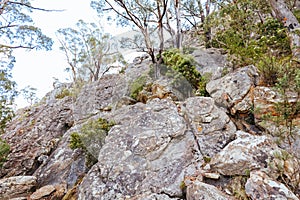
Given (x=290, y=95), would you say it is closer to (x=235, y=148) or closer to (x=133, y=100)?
(x=235, y=148)

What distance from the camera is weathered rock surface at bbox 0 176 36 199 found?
193 inches

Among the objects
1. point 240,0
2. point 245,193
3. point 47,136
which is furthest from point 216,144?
point 47,136

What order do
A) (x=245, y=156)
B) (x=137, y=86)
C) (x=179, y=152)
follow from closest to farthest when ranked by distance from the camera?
(x=245, y=156), (x=179, y=152), (x=137, y=86)

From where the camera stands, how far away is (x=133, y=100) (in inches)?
244

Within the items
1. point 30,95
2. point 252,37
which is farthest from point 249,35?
point 30,95

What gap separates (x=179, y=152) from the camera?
11.9 feet

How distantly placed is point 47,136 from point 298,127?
7.50 m

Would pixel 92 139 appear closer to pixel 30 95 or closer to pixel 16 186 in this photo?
pixel 16 186

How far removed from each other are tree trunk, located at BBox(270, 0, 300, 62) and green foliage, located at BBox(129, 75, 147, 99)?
4119mm

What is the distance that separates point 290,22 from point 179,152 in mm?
4549

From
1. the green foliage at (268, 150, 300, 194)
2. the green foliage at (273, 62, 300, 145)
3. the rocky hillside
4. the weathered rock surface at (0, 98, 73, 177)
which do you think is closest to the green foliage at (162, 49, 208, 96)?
the rocky hillside

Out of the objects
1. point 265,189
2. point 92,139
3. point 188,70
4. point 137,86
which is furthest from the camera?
point 137,86

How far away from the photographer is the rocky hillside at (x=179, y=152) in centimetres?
275

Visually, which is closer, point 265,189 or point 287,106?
point 265,189
